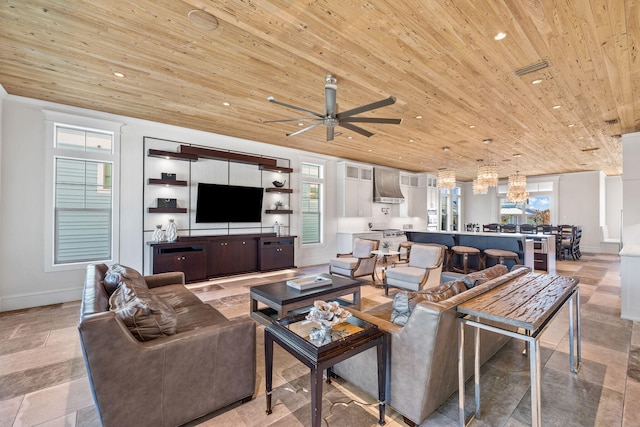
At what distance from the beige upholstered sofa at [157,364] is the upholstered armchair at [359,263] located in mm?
3306

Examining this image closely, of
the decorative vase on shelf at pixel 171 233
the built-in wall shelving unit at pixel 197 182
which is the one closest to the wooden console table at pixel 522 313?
the built-in wall shelving unit at pixel 197 182

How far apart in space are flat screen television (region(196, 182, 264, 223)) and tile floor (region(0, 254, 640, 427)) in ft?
9.43

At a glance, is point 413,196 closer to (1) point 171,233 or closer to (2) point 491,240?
(2) point 491,240

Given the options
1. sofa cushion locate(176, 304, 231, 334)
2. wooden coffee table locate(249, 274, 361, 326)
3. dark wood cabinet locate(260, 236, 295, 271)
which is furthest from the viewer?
dark wood cabinet locate(260, 236, 295, 271)

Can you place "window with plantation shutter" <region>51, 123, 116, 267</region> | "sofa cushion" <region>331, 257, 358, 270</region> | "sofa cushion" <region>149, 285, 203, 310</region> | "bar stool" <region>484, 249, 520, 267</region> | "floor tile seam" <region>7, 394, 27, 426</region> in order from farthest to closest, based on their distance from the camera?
"bar stool" <region>484, 249, 520, 267</region> → "sofa cushion" <region>331, 257, 358, 270</region> → "window with plantation shutter" <region>51, 123, 116, 267</region> → "sofa cushion" <region>149, 285, 203, 310</region> → "floor tile seam" <region>7, 394, 27, 426</region>

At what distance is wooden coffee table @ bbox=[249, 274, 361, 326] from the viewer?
10.5 feet

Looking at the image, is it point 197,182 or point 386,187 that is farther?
point 386,187

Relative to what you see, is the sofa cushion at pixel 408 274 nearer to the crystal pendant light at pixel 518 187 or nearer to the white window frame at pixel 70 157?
the white window frame at pixel 70 157

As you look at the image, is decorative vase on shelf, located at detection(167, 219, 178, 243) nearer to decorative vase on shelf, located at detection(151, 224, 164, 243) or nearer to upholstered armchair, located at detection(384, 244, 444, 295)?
decorative vase on shelf, located at detection(151, 224, 164, 243)

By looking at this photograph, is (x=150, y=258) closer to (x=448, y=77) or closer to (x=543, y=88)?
(x=448, y=77)

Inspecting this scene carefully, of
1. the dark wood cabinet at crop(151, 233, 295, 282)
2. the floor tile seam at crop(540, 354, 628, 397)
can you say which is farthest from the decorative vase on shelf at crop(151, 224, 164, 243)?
the floor tile seam at crop(540, 354, 628, 397)

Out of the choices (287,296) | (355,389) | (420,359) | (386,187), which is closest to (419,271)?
(287,296)

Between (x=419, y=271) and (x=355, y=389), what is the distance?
9.06 feet

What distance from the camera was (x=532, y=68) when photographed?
10.4ft
